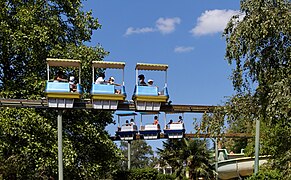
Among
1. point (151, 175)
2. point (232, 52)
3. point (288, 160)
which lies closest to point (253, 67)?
point (232, 52)

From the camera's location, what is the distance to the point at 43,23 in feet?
63.1

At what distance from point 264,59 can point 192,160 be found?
22.2 m

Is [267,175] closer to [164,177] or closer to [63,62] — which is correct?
[63,62]

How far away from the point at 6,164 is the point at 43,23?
5561 millimetres

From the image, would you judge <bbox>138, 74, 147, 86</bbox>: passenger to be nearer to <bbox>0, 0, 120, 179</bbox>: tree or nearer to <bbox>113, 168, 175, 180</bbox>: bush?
<bbox>0, 0, 120, 179</bbox>: tree

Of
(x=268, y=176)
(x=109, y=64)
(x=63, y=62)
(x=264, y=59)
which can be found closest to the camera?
(x=264, y=59)

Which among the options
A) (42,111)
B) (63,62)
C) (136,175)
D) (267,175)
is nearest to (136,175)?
(136,175)

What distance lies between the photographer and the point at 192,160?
33.2 meters

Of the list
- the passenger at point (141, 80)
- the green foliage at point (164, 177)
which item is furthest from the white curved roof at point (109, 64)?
the green foliage at point (164, 177)

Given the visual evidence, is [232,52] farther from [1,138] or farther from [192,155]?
A: [192,155]

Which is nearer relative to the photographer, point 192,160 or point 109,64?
point 109,64

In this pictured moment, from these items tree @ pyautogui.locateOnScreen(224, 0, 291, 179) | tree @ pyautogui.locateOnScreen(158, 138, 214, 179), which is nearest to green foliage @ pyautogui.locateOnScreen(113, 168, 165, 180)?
tree @ pyautogui.locateOnScreen(158, 138, 214, 179)

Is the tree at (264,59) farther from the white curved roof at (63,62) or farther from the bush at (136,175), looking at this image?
the bush at (136,175)

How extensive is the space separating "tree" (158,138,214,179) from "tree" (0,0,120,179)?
13.3 meters
